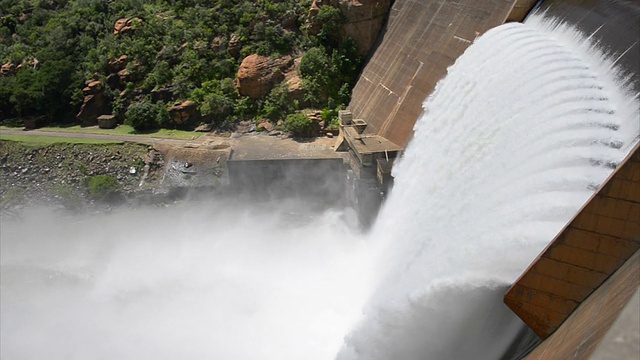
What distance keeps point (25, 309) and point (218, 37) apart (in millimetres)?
17265

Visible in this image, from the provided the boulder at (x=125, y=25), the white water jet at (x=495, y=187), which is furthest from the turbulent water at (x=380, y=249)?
the boulder at (x=125, y=25)

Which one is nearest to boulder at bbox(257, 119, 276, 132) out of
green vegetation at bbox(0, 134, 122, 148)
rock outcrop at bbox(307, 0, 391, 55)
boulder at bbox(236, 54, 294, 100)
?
boulder at bbox(236, 54, 294, 100)

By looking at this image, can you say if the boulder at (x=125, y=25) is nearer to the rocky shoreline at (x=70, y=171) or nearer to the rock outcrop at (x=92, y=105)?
the rock outcrop at (x=92, y=105)

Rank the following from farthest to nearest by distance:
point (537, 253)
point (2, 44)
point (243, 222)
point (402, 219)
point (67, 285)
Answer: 1. point (2, 44)
2. point (243, 222)
3. point (67, 285)
4. point (402, 219)
5. point (537, 253)

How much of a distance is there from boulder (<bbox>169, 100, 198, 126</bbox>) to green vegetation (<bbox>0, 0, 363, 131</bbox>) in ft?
1.18

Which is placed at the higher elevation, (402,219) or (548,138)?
(548,138)

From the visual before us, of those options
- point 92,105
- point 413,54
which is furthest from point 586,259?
point 92,105

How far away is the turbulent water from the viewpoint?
318 inches

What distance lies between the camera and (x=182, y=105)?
25.3 meters

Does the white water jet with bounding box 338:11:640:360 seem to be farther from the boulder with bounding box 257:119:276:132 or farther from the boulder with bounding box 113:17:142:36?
the boulder with bounding box 113:17:142:36

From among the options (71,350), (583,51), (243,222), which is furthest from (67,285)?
(583,51)

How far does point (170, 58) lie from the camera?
27.3m

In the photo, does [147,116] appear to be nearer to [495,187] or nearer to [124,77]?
[124,77]

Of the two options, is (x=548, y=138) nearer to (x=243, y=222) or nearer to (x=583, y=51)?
(x=583, y=51)
